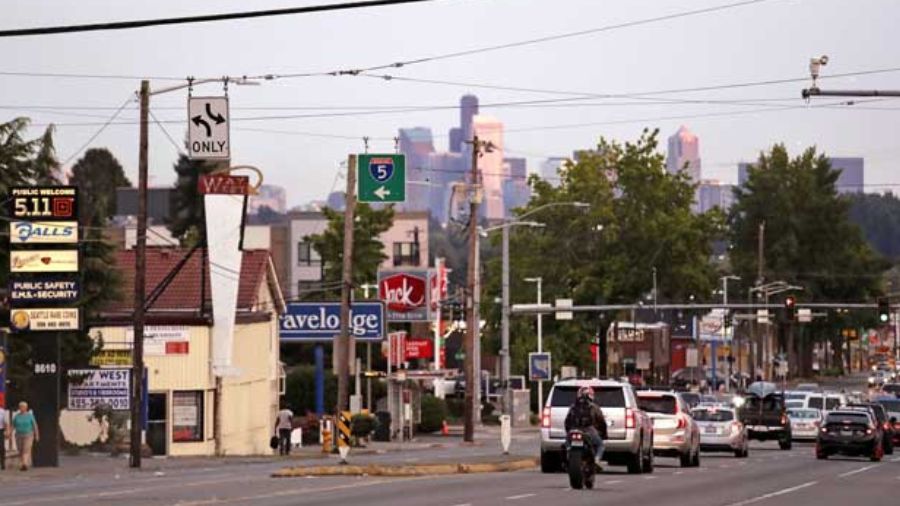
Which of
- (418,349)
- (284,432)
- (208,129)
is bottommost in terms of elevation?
(284,432)

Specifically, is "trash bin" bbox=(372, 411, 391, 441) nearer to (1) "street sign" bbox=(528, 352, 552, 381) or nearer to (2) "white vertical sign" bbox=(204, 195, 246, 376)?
(1) "street sign" bbox=(528, 352, 552, 381)

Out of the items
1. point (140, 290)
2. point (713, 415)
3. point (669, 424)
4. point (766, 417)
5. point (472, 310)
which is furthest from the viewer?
point (472, 310)

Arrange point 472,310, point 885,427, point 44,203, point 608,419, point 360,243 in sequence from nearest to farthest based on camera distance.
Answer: point 608,419, point 44,203, point 885,427, point 472,310, point 360,243

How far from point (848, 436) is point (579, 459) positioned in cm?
2189

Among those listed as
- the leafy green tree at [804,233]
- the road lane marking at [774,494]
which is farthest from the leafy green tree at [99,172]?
the road lane marking at [774,494]

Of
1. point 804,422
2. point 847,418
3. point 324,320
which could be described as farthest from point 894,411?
point 324,320

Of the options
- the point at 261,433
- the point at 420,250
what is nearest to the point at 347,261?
the point at 261,433

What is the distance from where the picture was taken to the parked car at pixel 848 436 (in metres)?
55.3

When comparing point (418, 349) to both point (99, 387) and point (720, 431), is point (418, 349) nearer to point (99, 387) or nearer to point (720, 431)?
point (99, 387)

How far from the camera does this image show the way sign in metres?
48.1

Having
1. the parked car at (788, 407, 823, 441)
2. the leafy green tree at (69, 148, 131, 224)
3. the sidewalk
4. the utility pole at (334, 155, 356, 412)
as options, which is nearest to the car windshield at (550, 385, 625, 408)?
the sidewalk

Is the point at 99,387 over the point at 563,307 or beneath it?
beneath

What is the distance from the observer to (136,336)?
52812 millimetres

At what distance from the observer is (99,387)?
2320 inches
